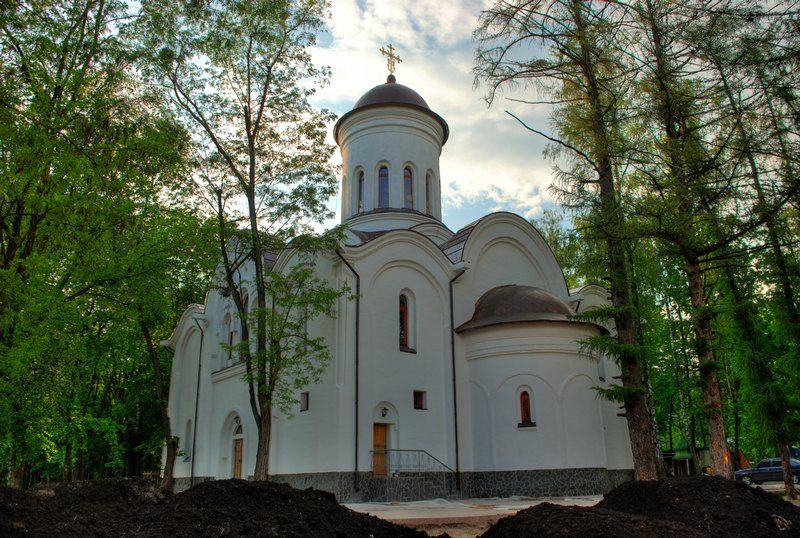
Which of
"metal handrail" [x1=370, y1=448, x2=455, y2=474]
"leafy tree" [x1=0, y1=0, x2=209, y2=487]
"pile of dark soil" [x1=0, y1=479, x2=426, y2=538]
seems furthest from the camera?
"metal handrail" [x1=370, y1=448, x2=455, y2=474]

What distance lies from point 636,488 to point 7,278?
9135 mm

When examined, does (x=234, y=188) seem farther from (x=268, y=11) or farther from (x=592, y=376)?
(x=592, y=376)

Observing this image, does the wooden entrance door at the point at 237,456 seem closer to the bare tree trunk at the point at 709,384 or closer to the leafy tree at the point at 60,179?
the leafy tree at the point at 60,179

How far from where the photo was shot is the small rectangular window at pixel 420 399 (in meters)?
16.5

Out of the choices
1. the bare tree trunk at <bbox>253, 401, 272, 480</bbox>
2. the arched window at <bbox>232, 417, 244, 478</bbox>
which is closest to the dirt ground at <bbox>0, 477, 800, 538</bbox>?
the bare tree trunk at <bbox>253, 401, 272, 480</bbox>

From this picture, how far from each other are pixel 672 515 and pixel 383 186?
54.6 ft

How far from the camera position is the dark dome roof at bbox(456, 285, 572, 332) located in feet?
55.9

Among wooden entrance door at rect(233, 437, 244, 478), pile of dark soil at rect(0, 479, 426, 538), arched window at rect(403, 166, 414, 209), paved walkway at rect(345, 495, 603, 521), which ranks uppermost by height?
arched window at rect(403, 166, 414, 209)

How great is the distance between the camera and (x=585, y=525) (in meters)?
5.57

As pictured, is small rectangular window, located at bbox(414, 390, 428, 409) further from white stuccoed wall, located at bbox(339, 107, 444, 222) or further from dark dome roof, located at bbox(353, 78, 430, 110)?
dark dome roof, located at bbox(353, 78, 430, 110)

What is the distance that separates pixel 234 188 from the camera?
15.7 metres

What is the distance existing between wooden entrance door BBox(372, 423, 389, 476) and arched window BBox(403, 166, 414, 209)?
28.4 ft

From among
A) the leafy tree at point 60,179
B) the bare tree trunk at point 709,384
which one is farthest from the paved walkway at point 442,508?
the leafy tree at point 60,179

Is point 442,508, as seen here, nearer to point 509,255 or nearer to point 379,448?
point 379,448
